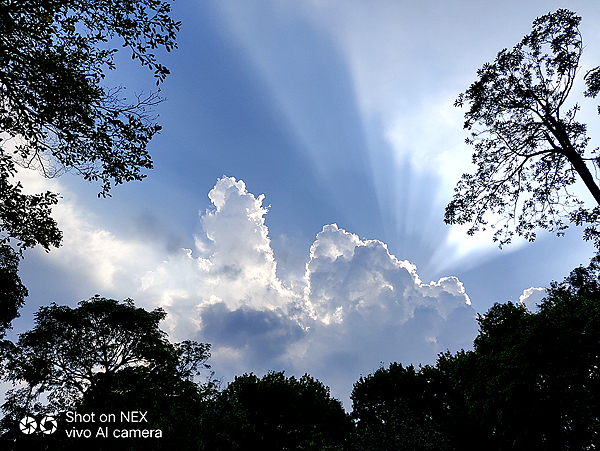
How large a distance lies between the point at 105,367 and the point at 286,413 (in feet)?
69.4

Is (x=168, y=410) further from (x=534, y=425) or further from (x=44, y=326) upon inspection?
(x=534, y=425)

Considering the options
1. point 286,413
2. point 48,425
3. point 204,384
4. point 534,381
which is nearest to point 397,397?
point 286,413

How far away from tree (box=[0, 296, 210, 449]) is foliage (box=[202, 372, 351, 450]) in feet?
42.7

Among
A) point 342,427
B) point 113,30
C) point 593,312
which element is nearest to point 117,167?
point 113,30

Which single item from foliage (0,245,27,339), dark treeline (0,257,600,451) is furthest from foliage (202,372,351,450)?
foliage (0,245,27,339)

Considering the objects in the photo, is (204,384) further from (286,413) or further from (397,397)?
(397,397)

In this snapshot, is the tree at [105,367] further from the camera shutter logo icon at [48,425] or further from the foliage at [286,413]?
the foliage at [286,413]

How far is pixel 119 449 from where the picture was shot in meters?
18.4

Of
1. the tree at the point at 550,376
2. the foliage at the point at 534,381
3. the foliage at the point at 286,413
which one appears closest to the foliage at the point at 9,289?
the foliage at the point at 286,413

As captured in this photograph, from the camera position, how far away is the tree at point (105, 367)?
69.5 feet

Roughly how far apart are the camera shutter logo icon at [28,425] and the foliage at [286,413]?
17427mm

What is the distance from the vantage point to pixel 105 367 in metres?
25.0

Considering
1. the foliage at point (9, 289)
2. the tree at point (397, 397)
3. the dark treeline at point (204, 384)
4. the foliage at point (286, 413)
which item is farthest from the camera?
the tree at point (397, 397)

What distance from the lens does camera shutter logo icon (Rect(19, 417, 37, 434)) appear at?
21219mm
